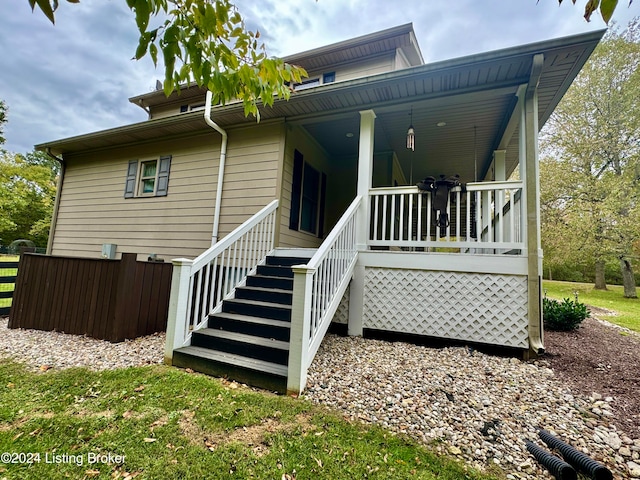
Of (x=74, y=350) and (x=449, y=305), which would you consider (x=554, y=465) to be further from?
(x=74, y=350)

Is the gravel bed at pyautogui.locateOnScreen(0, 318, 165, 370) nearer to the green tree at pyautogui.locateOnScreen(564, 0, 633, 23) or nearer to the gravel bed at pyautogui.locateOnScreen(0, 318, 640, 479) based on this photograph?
the gravel bed at pyautogui.locateOnScreen(0, 318, 640, 479)

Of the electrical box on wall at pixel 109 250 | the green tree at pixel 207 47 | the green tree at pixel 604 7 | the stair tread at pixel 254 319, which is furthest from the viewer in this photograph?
the electrical box on wall at pixel 109 250

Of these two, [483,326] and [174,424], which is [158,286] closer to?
[174,424]

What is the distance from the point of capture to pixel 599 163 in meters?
12.7

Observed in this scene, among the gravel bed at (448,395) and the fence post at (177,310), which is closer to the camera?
the gravel bed at (448,395)

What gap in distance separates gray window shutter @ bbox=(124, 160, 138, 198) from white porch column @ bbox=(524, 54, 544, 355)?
7562 millimetres

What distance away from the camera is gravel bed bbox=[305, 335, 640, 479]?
1.90 m

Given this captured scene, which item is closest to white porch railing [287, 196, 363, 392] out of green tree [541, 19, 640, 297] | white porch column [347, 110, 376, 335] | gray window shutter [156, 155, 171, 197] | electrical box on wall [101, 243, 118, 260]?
white porch column [347, 110, 376, 335]

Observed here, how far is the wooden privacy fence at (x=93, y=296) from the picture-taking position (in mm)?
3924

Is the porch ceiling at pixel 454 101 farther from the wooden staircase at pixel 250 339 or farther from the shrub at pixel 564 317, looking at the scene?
the shrub at pixel 564 317

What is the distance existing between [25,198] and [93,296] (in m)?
23.2

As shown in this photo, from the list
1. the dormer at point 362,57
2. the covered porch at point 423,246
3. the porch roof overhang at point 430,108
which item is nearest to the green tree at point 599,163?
the porch roof overhang at point 430,108

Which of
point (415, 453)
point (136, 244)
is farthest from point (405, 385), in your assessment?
point (136, 244)

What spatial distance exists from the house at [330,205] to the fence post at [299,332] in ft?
0.04
